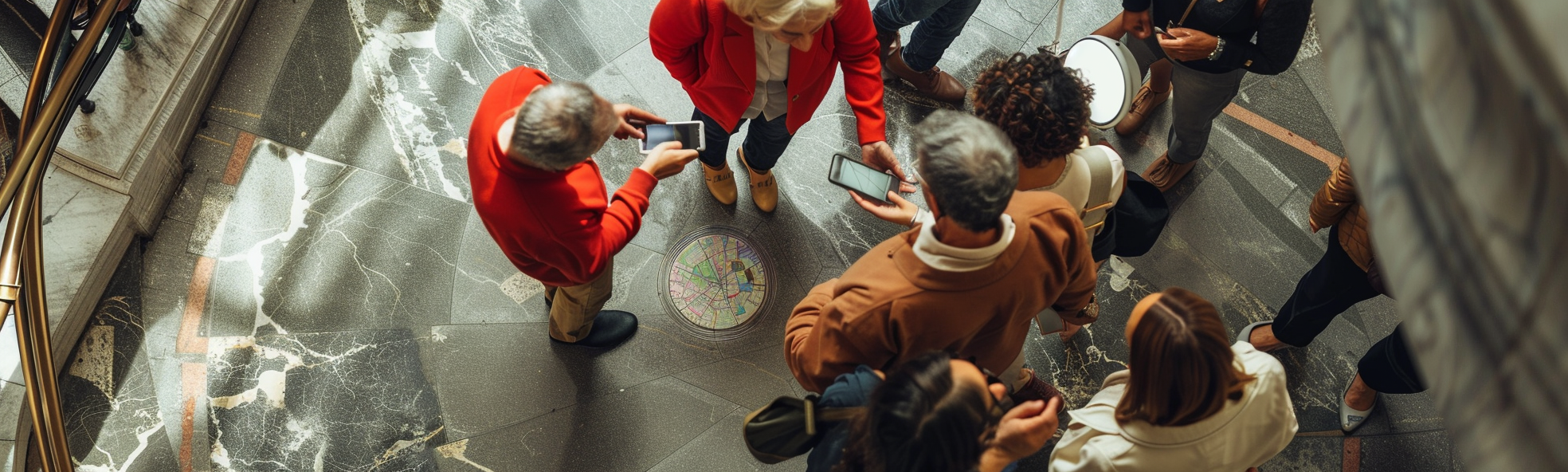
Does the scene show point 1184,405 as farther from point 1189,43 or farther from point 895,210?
point 1189,43

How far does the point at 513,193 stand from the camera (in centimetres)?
273

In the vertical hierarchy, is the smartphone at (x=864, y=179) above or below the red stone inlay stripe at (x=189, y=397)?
above

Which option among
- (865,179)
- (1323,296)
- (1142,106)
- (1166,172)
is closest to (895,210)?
(865,179)

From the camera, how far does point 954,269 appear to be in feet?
7.72

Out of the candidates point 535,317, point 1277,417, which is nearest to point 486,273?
point 535,317

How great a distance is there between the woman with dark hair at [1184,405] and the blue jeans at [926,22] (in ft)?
7.03

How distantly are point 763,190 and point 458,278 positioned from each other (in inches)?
63.8

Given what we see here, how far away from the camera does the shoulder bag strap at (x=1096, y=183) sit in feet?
9.99

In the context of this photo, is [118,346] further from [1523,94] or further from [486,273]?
[1523,94]

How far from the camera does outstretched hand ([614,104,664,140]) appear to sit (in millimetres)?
3316

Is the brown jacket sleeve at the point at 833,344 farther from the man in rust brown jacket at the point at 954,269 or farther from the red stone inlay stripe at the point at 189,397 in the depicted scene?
the red stone inlay stripe at the point at 189,397

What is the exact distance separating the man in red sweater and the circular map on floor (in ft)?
3.27

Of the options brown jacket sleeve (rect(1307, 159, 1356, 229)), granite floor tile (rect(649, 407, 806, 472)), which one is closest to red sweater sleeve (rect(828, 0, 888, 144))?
granite floor tile (rect(649, 407, 806, 472))

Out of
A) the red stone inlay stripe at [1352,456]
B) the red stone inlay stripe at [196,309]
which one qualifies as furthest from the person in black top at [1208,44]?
the red stone inlay stripe at [196,309]
